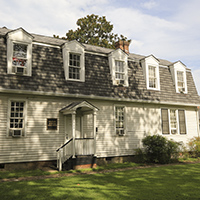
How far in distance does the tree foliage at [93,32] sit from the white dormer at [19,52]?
1910cm

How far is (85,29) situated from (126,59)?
1868 centimetres

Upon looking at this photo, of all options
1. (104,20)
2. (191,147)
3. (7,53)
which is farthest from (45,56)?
(104,20)

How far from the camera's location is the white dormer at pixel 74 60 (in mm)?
13148

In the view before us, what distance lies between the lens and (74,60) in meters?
13.6

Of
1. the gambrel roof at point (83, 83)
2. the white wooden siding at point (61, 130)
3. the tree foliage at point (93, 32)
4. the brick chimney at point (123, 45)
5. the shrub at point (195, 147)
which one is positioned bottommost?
the shrub at point (195, 147)

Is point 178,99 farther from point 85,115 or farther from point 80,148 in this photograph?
point 80,148

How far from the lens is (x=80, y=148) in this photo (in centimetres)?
1175

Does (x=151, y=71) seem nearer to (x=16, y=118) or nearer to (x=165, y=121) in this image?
(x=165, y=121)

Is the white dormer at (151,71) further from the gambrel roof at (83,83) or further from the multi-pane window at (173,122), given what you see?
the multi-pane window at (173,122)

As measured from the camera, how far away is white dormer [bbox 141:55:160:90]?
637 inches

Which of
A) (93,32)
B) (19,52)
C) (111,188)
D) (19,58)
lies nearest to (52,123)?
(19,58)

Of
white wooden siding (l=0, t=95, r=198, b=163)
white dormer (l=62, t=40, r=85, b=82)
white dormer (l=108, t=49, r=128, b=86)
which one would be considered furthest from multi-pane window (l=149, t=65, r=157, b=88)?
white dormer (l=62, t=40, r=85, b=82)

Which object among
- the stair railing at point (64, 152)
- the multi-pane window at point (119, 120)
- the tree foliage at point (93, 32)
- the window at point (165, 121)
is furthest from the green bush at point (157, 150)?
the tree foliage at point (93, 32)

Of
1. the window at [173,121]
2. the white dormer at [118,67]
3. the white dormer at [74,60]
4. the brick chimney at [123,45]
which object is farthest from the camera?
the brick chimney at [123,45]
